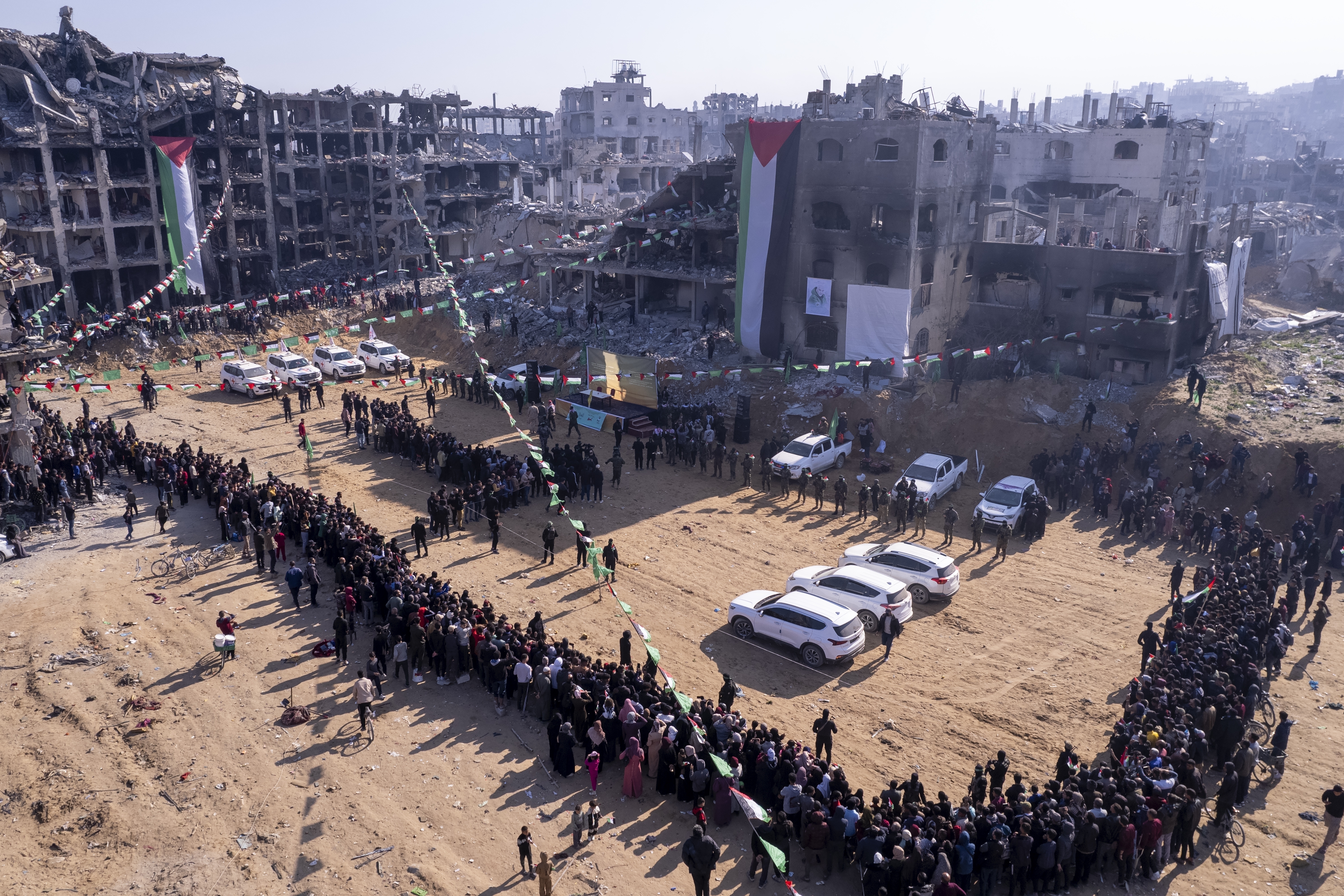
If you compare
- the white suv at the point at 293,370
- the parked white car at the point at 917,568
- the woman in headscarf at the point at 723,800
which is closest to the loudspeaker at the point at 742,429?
the parked white car at the point at 917,568

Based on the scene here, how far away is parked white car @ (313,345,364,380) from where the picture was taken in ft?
145

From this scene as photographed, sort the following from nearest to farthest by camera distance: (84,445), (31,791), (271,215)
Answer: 1. (31,791)
2. (84,445)
3. (271,215)

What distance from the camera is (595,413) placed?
123 ft

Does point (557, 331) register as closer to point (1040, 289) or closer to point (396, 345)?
point (396, 345)

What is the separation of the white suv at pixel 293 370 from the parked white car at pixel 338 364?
648 mm

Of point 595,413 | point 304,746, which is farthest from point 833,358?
point 304,746

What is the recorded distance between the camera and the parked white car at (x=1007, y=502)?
91.6 ft

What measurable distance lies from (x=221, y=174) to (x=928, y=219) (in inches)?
1609

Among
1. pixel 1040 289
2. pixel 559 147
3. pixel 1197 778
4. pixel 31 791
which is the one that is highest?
pixel 559 147

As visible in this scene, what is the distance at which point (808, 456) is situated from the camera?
32188 mm

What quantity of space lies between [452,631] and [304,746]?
3.40 meters

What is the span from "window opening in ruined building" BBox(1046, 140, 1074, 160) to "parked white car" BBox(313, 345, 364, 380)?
36571mm

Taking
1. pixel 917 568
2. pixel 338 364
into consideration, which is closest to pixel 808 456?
pixel 917 568

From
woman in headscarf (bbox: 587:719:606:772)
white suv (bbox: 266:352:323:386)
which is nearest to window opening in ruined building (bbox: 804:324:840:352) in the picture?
white suv (bbox: 266:352:323:386)
